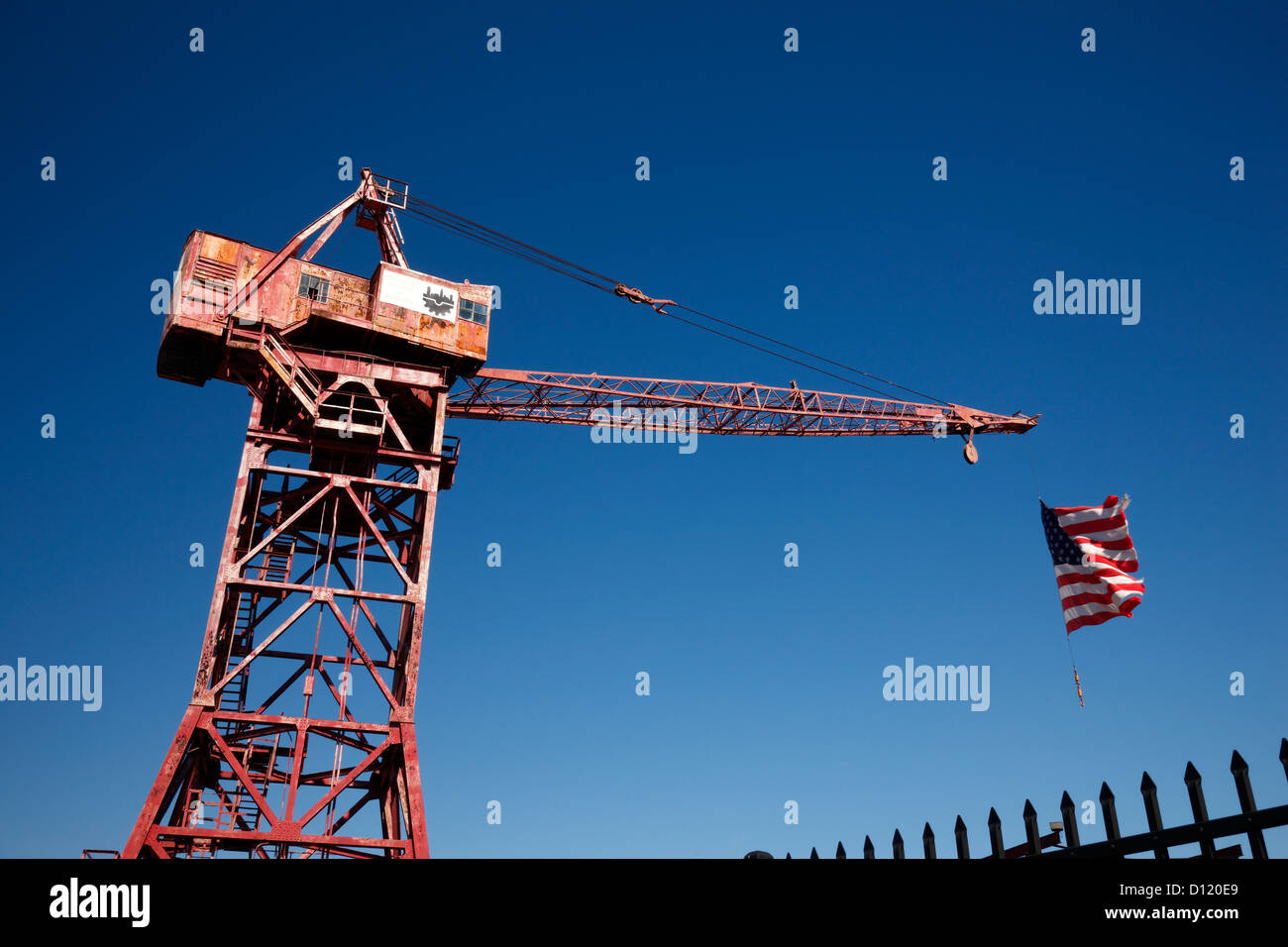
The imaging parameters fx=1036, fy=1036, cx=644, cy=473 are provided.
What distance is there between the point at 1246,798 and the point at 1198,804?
537 millimetres

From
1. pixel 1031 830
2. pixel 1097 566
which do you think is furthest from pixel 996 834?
pixel 1097 566

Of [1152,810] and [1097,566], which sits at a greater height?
[1097,566]

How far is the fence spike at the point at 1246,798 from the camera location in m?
12.1

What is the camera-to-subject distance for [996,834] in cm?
1531

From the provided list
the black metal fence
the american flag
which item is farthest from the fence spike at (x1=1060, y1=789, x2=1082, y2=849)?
the american flag

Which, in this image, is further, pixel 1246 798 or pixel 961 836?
pixel 961 836

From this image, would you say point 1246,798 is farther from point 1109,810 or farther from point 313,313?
point 313,313
